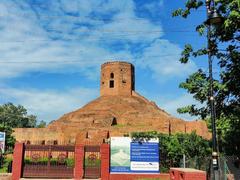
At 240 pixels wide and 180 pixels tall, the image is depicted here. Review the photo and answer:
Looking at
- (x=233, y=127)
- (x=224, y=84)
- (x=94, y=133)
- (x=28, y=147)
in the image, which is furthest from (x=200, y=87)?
(x=94, y=133)

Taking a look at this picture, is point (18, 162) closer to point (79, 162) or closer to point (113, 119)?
point (79, 162)

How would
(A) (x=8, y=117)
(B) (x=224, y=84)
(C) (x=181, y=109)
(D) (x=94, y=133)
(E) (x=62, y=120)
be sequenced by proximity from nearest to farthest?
(B) (x=224, y=84)
(C) (x=181, y=109)
(D) (x=94, y=133)
(E) (x=62, y=120)
(A) (x=8, y=117)

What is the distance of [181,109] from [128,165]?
723 centimetres

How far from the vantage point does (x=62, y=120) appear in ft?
195

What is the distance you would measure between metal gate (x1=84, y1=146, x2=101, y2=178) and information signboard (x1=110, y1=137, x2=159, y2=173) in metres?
0.89

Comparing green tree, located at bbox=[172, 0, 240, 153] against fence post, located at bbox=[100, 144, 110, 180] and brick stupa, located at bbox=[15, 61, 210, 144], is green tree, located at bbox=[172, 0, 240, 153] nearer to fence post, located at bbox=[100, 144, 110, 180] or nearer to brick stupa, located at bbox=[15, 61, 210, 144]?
fence post, located at bbox=[100, 144, 110, 180]

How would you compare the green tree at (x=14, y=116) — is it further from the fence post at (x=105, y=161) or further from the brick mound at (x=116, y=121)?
the fence post at (x=105, y=161)

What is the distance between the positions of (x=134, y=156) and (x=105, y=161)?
5.17ft

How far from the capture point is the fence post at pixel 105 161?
20422 millimetres

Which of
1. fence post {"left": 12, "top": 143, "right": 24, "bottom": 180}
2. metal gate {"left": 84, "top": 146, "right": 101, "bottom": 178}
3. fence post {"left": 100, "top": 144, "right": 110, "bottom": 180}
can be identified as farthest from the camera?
metal gate {"left": 84, "top": 146, "right": 101, "bottom": 178}

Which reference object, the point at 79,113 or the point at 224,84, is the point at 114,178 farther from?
the point at 79,113

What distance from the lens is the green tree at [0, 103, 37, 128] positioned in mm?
81438

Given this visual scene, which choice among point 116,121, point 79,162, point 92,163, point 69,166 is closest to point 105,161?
point 92,163

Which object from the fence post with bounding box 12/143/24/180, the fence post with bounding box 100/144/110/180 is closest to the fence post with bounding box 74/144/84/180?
the fence post with bounding box 100/144/110/180
